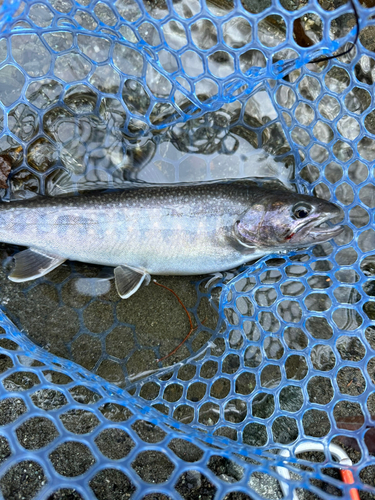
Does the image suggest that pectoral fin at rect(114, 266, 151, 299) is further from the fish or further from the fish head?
the fish head

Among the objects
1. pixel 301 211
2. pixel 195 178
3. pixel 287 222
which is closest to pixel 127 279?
pixel 195 178

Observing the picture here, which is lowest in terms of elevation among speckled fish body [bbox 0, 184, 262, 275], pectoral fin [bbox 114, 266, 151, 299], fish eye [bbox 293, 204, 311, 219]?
pectoral fin [bbox 114, 266, 151, 299]

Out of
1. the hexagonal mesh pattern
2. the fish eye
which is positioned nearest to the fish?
the fish eye

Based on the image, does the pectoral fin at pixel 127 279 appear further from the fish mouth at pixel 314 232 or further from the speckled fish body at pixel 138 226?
the fish mouth at pixel 314 232

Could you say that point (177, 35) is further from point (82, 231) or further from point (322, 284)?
point (322, 284)

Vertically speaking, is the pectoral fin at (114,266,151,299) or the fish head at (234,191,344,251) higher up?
the fish head at (234,191,344,251)

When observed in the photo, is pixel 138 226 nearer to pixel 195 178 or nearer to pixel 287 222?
pixel 195 178

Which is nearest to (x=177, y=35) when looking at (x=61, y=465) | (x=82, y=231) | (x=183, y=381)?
(x=82, y=231)
